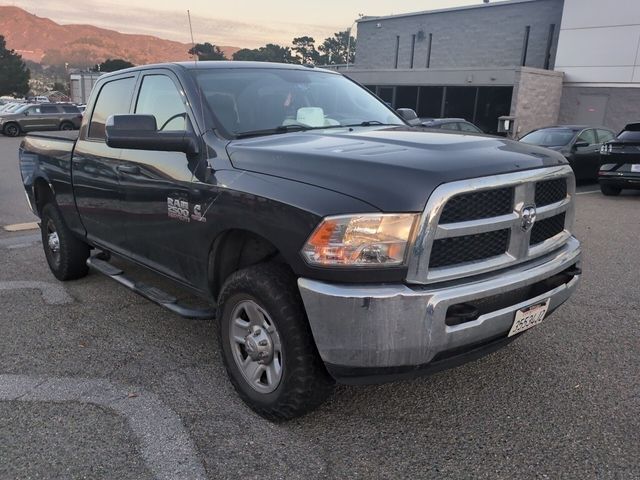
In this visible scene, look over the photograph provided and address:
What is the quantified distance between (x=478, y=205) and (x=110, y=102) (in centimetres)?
328

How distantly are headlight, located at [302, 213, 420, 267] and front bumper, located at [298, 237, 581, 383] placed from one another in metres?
0.12

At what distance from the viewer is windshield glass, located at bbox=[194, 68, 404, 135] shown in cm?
354

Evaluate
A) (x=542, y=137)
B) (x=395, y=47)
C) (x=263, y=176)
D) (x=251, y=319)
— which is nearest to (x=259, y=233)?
(x=263, y=176)

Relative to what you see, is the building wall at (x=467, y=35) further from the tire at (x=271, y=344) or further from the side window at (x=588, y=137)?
the tire at (x=271, y=344)

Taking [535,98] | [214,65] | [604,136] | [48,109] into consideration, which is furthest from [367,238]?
[48,109]

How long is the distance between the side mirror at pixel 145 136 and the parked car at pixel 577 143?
11.2 meters

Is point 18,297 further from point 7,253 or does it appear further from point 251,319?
point 251,319

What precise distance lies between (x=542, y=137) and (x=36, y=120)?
25.1 m

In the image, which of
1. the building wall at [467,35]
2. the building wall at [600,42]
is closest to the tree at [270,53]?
the building wall at [467,35]

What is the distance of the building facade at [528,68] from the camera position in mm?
23766

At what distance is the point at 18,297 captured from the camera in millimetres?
4969

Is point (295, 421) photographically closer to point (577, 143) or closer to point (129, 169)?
point (129, 169)

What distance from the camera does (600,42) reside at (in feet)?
79.4

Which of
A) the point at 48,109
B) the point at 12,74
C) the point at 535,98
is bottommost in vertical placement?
the point at 48,109
